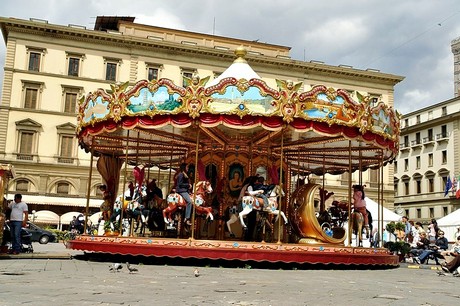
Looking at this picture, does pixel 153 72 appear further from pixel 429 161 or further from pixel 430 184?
pixel 430 184

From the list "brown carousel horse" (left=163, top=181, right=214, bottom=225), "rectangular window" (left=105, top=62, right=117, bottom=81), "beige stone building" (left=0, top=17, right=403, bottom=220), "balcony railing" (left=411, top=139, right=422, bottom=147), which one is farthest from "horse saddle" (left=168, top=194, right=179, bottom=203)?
"balcony railing" (left=411, top=139, right=422, bottom=147)

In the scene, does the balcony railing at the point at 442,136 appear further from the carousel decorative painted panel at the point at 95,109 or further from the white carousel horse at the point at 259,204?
the carousel decorative painted panel at the point at 95,109

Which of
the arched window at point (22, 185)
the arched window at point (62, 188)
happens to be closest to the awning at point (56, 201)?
the arched window at point (22, 185)

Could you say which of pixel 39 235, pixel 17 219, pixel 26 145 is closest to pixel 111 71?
pixel 26 145

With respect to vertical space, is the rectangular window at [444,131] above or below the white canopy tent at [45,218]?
above

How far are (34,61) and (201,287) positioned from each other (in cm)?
4008

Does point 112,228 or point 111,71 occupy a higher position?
point 111,71

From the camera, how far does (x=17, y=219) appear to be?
14.5 meters

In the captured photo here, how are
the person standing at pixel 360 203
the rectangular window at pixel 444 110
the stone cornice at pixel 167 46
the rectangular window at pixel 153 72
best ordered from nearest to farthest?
1. the person standing at pixel 360 203
2. the stone cornice at pixel 167 46
3. the rectangular window at pixel 153 72
4. the rectangular window at pixel 444 110

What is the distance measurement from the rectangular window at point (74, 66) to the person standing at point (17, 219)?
32443 millimetres

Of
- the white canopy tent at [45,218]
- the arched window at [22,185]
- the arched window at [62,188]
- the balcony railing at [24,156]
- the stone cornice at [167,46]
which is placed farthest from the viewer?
the arched window at [62,188]

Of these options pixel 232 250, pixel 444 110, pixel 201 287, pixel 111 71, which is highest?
pixel 444 110

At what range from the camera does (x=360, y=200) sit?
16.4 meters

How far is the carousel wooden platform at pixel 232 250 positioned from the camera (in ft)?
42.0
